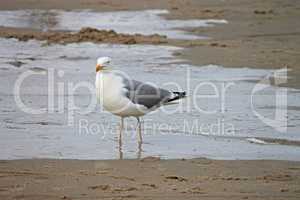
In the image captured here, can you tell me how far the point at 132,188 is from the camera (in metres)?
6.58

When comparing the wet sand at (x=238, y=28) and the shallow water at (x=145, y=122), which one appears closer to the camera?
the shallow water at (x=145, y=122)

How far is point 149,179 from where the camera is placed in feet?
22.8

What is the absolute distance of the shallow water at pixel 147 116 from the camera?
330 inches

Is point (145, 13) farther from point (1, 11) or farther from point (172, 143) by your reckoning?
point (172, 143)

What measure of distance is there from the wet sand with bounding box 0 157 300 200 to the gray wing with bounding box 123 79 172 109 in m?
1.14

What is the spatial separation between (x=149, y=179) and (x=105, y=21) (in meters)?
11.7

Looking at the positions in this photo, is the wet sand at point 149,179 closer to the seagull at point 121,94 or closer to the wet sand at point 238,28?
the seagull at point 121,94

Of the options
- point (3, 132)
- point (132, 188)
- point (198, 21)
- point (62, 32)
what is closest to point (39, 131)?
point (3, 132)

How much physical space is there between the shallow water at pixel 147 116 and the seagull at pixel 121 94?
1.03 feet

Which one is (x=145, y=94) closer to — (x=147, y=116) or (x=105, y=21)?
(x=147, y=116)

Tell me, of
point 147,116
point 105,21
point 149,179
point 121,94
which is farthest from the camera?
point 105,21

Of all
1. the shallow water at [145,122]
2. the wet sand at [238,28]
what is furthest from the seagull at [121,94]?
the wet sand at [238,28]

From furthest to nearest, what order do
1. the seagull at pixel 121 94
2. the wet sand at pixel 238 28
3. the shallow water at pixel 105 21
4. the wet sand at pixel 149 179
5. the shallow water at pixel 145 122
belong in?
the shallow water at pixel 105 21 → the wet sand at pixel 238 28 → the seagull at pixel 121 94 → the shallow water at pixel 145 122 → the wet sand at pixel 149 179

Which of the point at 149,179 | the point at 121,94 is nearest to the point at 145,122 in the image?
the point at 121,94
